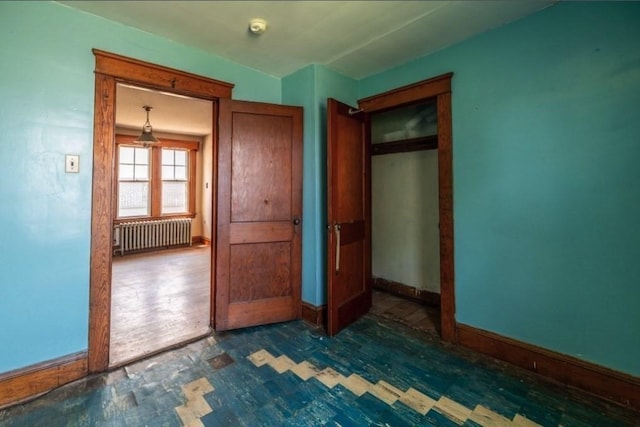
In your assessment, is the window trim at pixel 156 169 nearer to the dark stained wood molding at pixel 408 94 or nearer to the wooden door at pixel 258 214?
the wooden door at pixel 258 214

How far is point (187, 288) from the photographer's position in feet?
12.6

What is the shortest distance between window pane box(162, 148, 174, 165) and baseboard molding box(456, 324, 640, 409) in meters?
6.59

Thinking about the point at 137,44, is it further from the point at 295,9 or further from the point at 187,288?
the point at 187,288

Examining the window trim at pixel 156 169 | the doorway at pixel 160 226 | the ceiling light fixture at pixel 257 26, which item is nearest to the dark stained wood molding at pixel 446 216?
the ceiling light fixture at pixel 257 26

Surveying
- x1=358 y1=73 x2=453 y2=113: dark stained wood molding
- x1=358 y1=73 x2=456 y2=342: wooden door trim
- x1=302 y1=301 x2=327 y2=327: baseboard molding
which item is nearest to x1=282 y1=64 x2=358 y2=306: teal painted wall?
x1=302 y1=301 x2=327 y2=327: baseboard molding

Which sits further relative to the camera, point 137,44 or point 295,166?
point 295,166

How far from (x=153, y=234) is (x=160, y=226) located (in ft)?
0.73

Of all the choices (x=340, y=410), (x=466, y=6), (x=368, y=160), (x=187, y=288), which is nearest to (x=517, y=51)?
(x=466, y=6)

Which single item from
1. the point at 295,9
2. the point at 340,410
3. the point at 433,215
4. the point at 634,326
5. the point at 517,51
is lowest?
the point at 340,410

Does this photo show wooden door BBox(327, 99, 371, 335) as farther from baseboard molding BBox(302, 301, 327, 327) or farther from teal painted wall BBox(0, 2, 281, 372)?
teal painted wall BBox(0, 2, 281, 372)

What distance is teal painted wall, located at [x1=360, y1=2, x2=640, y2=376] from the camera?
5.70 ft

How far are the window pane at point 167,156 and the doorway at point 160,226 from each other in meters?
0.02

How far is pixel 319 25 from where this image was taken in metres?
2.13

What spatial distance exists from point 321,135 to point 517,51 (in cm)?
168
